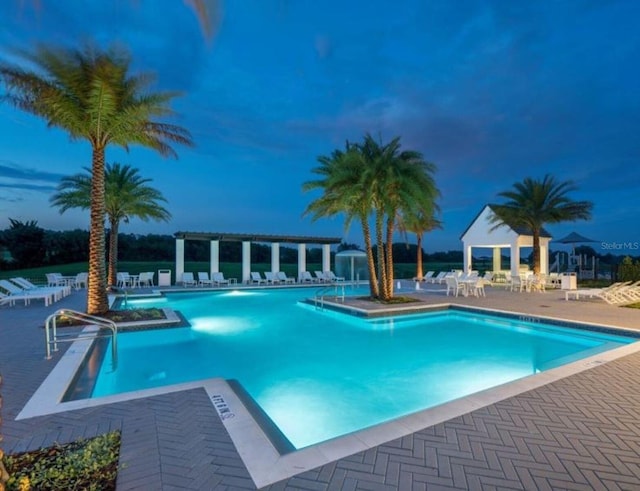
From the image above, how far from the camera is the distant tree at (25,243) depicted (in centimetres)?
2359

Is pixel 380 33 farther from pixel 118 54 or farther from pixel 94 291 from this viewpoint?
pixel 94 291

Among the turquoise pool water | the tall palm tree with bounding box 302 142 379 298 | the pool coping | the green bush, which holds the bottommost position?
the turquoise pool water

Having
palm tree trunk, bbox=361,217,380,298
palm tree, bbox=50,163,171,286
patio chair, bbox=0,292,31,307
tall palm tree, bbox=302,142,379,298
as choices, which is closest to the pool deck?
patio chair, bbox=0,292,31,307

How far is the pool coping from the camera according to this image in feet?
9.30

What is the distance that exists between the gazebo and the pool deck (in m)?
19.0

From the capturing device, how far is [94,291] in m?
9.50

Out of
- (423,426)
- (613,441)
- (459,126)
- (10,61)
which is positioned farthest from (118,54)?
(459,126)

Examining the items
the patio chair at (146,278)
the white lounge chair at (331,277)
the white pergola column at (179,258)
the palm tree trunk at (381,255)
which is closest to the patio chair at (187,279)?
the white pergola column at (179,258)

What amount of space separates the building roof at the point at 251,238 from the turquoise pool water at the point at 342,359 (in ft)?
30.5

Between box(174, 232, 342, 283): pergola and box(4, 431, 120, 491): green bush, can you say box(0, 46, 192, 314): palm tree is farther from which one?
box(174, 232, 342, 283): pergola

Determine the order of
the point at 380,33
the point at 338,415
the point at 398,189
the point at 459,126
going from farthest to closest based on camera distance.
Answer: the point at 459,126 → the point at 380,33 → the point at 398,189 → the point at 338,415

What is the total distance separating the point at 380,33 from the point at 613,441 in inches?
585

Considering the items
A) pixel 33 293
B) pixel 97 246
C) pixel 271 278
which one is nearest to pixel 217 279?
pixel 271 278

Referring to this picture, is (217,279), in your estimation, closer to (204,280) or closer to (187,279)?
(204,280)
